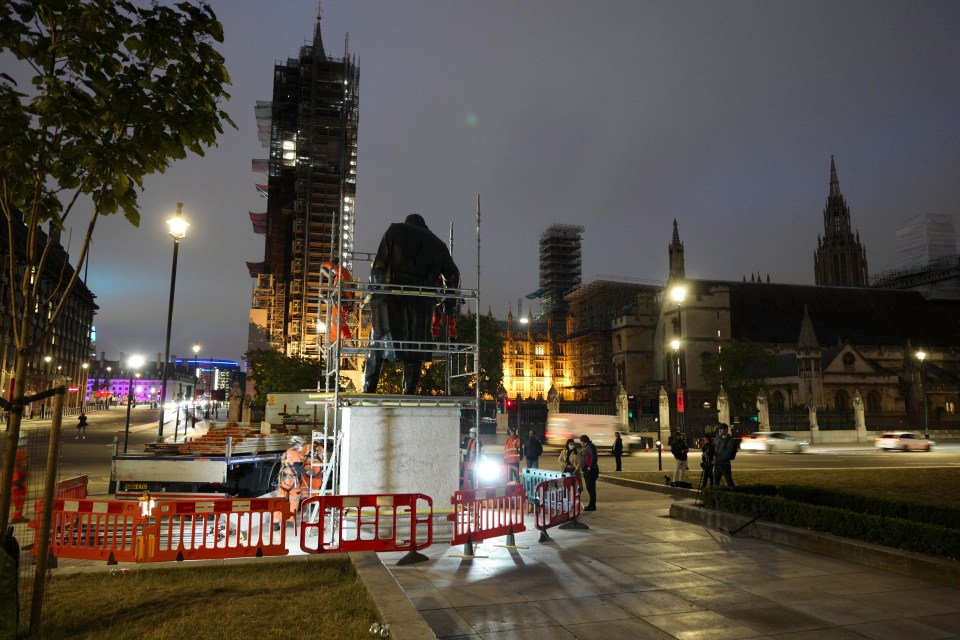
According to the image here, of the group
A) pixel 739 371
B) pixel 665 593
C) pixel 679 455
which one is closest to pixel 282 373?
pixel 739 371

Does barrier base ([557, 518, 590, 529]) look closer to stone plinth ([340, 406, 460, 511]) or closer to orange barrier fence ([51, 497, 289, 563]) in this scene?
stone plinth ([340, 406, 460, 511])

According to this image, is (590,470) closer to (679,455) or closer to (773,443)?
(679,455)

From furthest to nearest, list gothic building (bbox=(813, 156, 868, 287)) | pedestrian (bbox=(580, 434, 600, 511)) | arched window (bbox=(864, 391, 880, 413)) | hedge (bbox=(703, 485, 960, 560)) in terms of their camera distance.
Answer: gothic building (bbox=(813, 156, 868, 287)) → arched window (bbox=(864, 391, 880, 413)) → pedestrian (bbox=(580, 434, 600, 511)) → hedge (bbox=(703, 485, 960, 560))

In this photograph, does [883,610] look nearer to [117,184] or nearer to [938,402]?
[117,184]

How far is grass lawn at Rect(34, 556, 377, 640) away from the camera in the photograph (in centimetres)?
539

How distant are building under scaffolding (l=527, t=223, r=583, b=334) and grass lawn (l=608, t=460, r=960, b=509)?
9021 cm

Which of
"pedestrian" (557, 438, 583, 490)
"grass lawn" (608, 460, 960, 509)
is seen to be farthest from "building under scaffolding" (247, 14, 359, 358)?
"pedestrian" (557, 438, 583, 490)

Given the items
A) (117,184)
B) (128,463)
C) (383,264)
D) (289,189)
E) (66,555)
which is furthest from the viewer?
(289,189)

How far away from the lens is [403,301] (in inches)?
432

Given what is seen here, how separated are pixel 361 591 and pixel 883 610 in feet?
18.1

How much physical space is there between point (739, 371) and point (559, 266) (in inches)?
2171

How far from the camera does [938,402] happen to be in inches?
2660

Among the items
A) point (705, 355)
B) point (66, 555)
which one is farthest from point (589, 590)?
point (705, 355)

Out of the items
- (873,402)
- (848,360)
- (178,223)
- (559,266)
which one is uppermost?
(559,266)
